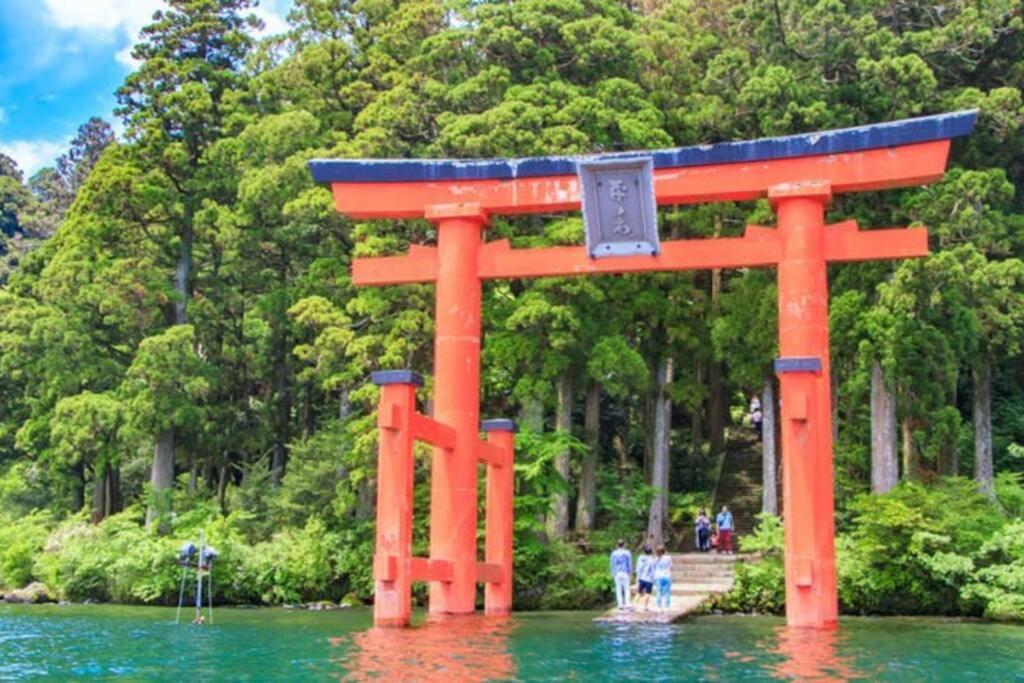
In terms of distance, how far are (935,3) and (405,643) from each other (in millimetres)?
17425

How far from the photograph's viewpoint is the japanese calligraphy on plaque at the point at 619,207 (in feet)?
55.3

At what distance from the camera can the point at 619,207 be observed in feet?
56.0

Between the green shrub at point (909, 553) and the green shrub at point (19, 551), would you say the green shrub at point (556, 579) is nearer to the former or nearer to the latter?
the green shrub at point (909, 553)

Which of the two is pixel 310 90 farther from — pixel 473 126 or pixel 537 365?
pixel 537 365

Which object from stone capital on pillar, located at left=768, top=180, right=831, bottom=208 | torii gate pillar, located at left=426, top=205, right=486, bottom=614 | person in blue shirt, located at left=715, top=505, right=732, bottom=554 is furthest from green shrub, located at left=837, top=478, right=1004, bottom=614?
torii gate pillar, located at left=426, top=205, right=486, bottom=614

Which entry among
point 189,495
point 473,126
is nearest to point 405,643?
point 473,126

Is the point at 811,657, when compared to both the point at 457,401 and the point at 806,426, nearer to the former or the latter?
the point at 806,426

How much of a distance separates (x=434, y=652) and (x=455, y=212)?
772 cm

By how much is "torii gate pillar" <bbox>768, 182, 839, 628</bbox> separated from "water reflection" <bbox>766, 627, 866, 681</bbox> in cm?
57

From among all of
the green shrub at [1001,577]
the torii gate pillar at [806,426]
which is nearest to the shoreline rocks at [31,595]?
the torii gate pillar at [806,426]

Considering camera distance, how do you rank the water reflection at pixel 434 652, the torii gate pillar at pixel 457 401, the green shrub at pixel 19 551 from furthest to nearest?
the green shrub at pixel 19 551 → the torii gate pillar at pixel 457 401 → the water reflection at pixel 434 652

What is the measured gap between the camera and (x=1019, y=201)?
25.1 meters

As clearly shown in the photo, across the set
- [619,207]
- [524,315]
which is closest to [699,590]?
[524,315]

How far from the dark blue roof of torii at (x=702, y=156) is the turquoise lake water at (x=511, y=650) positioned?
6563mm
